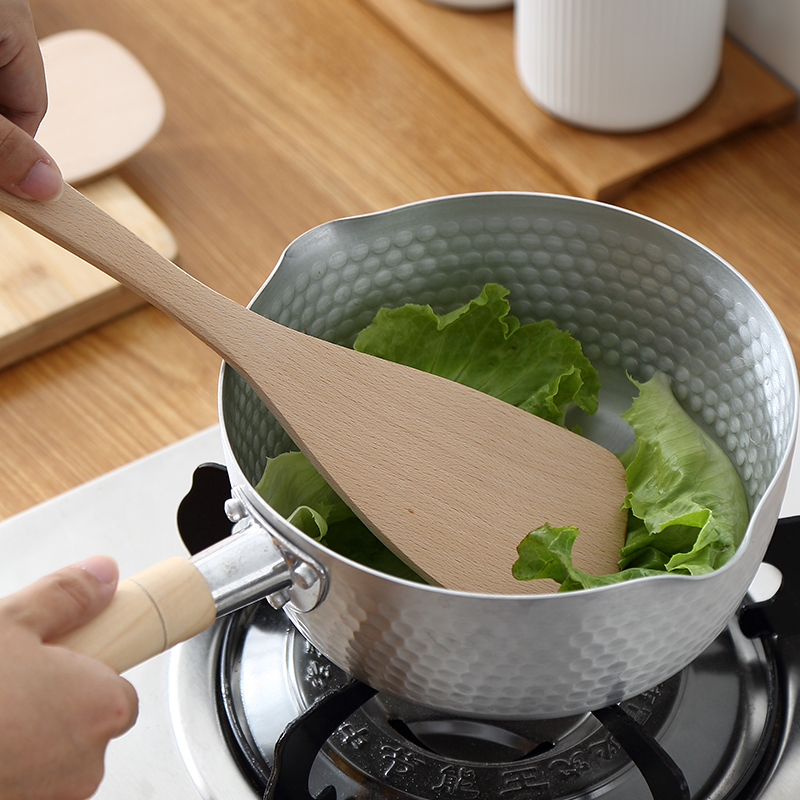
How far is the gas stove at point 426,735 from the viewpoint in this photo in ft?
1.71

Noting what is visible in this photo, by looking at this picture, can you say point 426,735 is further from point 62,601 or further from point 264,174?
point 264,174

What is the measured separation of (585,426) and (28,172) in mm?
390

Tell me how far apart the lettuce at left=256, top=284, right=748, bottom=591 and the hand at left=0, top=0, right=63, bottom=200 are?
191mm

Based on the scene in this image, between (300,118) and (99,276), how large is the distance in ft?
0.88

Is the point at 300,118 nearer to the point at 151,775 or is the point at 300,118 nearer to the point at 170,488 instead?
the point at 170,488

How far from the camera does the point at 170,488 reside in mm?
688

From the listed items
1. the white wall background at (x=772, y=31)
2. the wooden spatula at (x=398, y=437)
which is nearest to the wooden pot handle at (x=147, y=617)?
the wooden spatula at (x=398, y=437)

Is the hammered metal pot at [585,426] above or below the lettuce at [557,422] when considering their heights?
above

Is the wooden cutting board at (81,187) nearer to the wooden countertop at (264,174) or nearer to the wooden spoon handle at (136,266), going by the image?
the wooden countertop at (264,174)

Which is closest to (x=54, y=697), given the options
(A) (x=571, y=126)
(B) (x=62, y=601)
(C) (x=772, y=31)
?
(B) (x=62, y=601)

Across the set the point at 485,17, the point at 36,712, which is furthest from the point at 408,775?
the point at 485,17

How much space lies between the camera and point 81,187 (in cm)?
85

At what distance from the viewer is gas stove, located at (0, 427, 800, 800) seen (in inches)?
20.5

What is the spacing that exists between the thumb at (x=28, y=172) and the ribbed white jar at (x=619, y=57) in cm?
46
